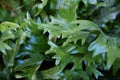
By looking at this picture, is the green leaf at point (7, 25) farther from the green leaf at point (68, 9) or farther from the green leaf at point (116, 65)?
the green leaf at point (116, 65)

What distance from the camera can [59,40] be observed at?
1454 millimetres

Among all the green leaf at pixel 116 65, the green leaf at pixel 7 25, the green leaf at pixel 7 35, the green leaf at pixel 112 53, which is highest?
the green leaf at pixel 7 25

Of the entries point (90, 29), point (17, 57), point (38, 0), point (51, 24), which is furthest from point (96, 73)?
point (38, 0)

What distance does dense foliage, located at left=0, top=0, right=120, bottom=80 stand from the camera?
1307mm

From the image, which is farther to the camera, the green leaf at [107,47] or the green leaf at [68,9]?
the green leaf at [68,9]

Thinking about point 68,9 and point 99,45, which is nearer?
point 99,45

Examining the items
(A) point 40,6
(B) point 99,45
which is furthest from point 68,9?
(B) point 99,45

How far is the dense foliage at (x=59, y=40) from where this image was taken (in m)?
1.31

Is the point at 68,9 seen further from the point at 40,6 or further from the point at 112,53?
the point at 112,53

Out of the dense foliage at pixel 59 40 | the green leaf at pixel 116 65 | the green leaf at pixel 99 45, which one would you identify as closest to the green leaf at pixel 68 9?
the dense foliage at pixel 59 40

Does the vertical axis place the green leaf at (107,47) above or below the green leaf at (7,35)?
below

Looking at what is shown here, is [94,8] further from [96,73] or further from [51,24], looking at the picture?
[96,73]

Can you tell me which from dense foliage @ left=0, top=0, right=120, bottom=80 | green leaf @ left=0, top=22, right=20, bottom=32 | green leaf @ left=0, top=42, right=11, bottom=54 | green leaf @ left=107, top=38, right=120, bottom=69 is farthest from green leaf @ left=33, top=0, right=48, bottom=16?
green leaf @ left=107, top=38, right=120, bottom=69

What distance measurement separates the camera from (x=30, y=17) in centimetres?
149
